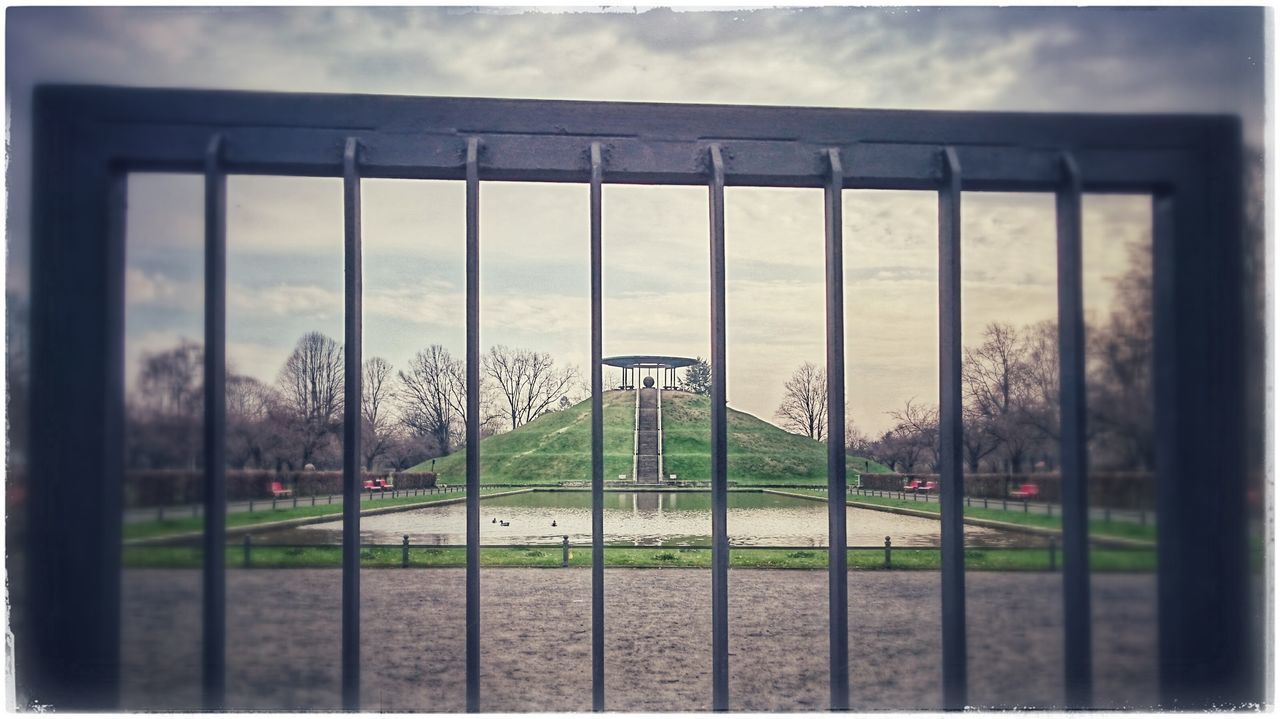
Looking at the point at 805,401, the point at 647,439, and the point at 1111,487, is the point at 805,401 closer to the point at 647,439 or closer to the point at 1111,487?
the point at 1111,487

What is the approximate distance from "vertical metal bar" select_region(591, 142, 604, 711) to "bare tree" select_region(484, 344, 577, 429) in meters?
3.31

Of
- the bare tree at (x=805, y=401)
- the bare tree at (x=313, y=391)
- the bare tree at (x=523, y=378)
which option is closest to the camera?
the bare tree at (x=313, y=391)

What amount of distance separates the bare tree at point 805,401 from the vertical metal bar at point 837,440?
4.23 metres

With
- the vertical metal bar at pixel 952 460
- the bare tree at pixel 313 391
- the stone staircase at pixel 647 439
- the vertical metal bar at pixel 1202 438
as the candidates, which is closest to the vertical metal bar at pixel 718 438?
the vertical metal bar at pixel 952 460

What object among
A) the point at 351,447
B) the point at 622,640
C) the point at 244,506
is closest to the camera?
the point at 351,447

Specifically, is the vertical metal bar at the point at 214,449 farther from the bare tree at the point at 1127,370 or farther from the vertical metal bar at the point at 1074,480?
the bare tree at the point at 1127,370

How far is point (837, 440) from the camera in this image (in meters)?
5.76

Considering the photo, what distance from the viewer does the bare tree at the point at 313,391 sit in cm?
671

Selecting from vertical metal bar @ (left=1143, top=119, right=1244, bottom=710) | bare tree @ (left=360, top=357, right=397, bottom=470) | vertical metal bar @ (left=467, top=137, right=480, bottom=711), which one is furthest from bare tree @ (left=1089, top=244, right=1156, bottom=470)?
bare tree @ (left=360, top=357, right=397, bottom=470)

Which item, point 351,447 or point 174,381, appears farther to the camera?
point 174,381

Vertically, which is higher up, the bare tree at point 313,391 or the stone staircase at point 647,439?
the bare tree at point 313,391

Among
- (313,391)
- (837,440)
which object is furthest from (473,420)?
(837,440)

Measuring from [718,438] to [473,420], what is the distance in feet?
5.61

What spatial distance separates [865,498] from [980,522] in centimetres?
330
